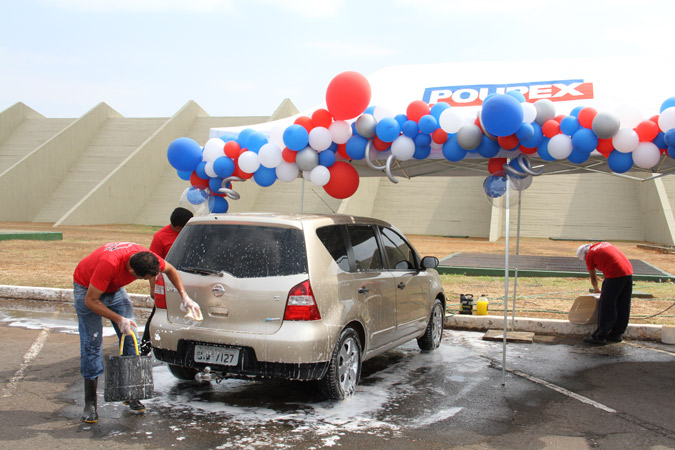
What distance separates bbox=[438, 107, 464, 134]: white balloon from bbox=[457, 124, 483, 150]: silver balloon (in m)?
0.07

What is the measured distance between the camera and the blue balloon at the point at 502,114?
238 inches

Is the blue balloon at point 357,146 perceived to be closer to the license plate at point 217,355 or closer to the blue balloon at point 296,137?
the blue balloon at point 296,137

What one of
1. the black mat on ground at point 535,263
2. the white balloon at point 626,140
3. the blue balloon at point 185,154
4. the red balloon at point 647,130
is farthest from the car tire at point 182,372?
the black mat on ground at point 535,263

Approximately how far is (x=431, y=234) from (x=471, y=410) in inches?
1153

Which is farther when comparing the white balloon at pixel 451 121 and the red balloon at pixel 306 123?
the red balloon at pixel 306 123

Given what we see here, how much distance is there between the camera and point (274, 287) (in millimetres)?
5125

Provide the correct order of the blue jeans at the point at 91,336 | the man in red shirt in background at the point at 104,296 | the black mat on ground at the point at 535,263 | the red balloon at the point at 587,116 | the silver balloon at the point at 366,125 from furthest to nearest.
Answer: the black mat on ground at the point at 535,263 < the silver balloon at the point at 366,125 < the red balloon at the point at 587,116 < the blue jeans at the point at 91,336 < the man in red shirt in background at the point at 104,296

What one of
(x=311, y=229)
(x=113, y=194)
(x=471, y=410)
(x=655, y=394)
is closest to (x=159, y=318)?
(x=311, y=229)

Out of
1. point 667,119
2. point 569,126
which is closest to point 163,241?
point 569,126

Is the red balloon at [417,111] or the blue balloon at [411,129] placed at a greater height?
the red balloon at [417,111]

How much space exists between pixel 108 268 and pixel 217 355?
1.12m

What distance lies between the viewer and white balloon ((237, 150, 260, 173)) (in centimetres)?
772

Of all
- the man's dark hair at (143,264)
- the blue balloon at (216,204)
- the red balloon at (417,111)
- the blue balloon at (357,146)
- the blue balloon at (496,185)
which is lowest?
the man's dark hair at (143,264)

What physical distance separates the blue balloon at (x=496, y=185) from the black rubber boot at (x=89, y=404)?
4495mm
